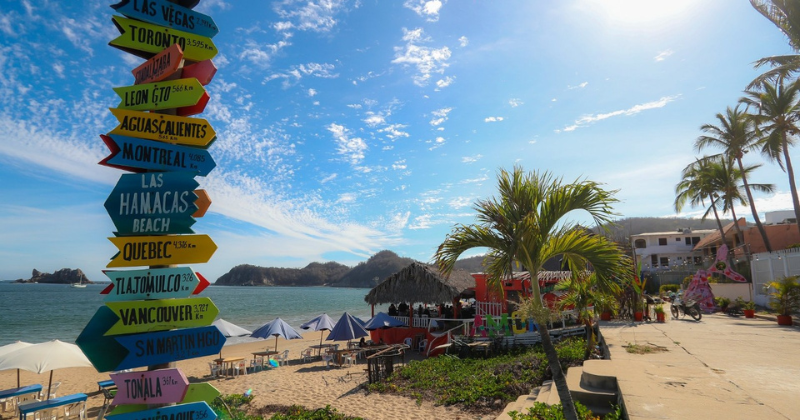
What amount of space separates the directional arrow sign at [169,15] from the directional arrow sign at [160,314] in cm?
224

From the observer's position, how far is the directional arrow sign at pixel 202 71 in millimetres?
3510

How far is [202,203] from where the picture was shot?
3258 millimetres

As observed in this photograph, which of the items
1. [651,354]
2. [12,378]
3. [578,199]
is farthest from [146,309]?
[12,378]

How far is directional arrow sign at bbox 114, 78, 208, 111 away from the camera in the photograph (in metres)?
3.27

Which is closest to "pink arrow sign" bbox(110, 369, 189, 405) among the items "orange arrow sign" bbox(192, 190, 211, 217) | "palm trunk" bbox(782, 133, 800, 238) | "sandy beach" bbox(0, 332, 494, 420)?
"orange arrow sign" bbox(192, 190, 211, 217)

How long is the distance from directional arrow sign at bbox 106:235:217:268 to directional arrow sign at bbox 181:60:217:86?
4.52ft

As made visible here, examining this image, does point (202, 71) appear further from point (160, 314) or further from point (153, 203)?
point (160, 314)

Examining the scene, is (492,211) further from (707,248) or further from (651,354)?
(707,248)

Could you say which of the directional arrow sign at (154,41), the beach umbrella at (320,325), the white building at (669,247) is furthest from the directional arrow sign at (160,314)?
the white building at (669,247)

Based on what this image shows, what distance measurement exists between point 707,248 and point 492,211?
48893mm

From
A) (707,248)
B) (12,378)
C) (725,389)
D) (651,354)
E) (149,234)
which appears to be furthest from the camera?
(707,248)

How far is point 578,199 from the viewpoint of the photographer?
4.91 meters

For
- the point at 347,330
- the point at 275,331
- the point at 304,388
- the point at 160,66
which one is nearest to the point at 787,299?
the point at 347,330

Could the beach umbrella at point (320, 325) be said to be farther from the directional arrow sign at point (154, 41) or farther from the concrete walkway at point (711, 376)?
the directional arrow sign at point (154, 41)
